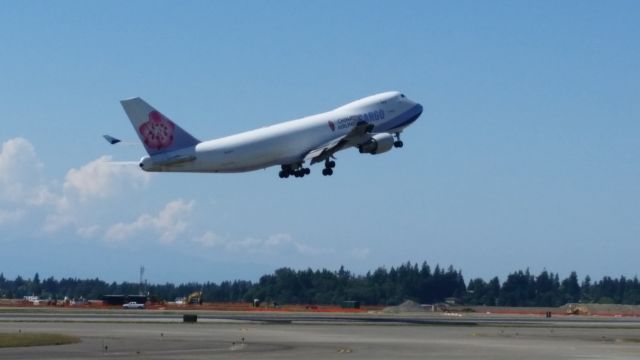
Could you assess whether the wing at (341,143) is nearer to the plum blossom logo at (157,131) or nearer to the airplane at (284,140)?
the airplane at (284,140)

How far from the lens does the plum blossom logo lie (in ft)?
322

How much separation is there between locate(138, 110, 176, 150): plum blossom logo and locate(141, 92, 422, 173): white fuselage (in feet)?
3.58

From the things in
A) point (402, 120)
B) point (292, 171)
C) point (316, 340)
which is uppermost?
point (402, 120)

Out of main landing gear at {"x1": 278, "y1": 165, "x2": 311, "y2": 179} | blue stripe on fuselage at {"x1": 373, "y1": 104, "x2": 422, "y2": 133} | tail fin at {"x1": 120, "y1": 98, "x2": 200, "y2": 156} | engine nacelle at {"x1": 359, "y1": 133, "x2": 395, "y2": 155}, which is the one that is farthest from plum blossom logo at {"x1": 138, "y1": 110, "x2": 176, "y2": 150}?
blue stripe on fuselage at {"x1": 373, "y1": 104, "x2": 422, "y2": 133}

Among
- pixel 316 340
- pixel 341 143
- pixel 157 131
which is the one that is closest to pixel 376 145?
pixel 341 143

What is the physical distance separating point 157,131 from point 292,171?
1563cm

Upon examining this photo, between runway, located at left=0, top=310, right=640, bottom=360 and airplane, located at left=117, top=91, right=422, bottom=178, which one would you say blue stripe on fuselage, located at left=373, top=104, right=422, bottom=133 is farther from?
runway, located at left=0, top=310, right=640, bottom=360

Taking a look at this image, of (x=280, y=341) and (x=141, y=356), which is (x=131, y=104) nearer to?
(x=280, y=341)

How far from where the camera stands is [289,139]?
10556 cm

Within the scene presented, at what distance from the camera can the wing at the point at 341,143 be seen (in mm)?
108588

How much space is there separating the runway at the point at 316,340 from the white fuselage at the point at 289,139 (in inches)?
488

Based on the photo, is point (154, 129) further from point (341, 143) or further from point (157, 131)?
point (341, 143)

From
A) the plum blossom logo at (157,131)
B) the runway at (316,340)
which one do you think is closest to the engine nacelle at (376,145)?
the runway at (316,340)

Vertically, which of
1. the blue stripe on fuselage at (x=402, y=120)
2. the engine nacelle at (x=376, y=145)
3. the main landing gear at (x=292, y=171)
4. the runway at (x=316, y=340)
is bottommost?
the runway at (x=316, y=340)
